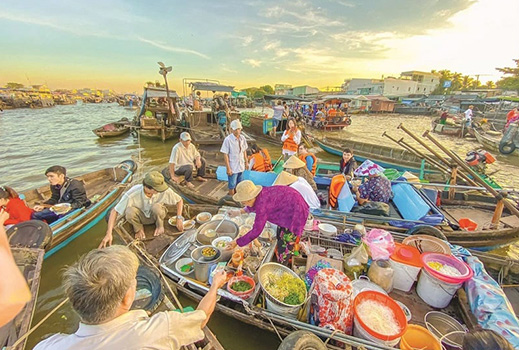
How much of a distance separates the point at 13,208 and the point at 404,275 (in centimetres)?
739

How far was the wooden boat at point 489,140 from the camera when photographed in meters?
16.1

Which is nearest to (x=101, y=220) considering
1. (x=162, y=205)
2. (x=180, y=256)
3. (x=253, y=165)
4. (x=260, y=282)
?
(x=162, y=205)

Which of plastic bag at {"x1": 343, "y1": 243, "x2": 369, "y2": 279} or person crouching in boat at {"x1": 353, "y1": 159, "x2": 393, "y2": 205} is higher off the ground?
person crouching in boat at {"x1": 353, "y1": 159, "x2": 393, "y2": 205}

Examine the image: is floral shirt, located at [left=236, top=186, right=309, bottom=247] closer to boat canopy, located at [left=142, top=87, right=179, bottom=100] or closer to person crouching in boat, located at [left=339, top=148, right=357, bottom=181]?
person crouching in boat, located at [left=339, top=148, right=357, bottom=181]

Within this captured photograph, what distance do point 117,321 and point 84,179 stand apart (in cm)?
809

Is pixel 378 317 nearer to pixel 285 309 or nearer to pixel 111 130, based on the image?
pixel 285 309

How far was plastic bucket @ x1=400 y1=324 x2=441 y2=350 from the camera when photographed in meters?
2.36

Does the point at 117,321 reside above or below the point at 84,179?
above

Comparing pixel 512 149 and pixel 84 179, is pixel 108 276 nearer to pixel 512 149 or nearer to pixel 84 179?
pixel 84 179

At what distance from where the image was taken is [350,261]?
3.56 metres

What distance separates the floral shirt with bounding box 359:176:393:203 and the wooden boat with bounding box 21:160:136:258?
6.98 meters

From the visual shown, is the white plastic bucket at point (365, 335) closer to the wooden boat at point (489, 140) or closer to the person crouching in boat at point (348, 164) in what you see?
the person crouching in boat at point (348, 164)

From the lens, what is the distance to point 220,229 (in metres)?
4.55

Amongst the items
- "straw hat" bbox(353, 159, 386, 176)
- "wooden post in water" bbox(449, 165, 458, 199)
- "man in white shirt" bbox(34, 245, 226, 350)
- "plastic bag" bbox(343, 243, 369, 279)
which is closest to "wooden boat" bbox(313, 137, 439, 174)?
"wooden post in water" bbox(449, 165, 458, 199)
